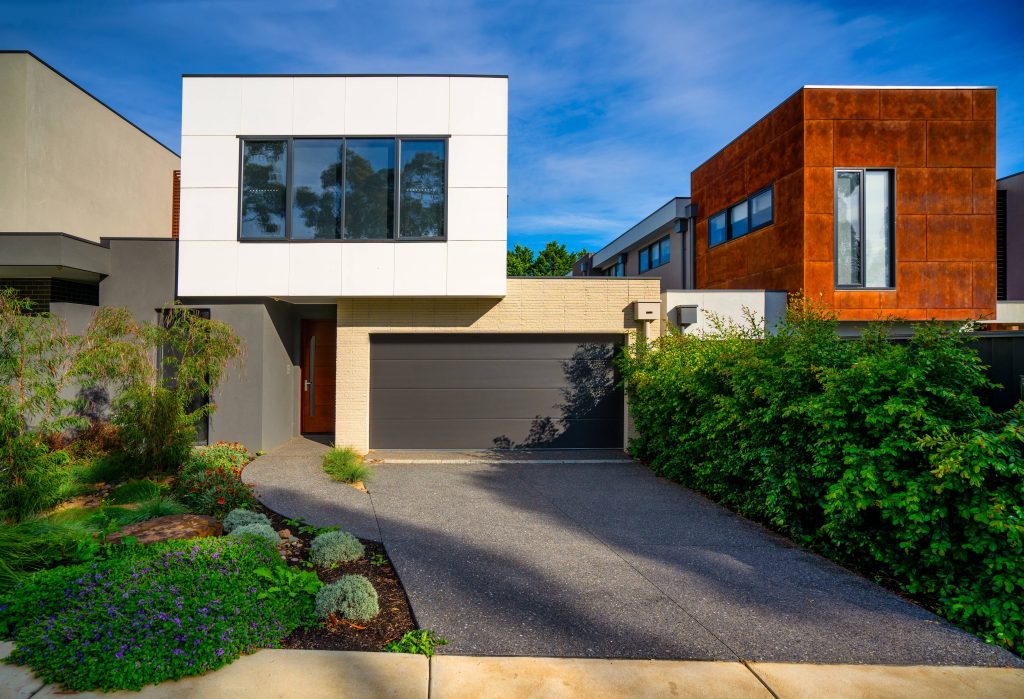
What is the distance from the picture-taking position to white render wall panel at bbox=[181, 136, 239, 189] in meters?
9.89

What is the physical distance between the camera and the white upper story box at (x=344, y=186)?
32.4 ft

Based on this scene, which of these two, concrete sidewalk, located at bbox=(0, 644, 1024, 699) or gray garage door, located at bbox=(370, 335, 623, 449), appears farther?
gray garage door, located at bbox=(370, 335, 623, 449)

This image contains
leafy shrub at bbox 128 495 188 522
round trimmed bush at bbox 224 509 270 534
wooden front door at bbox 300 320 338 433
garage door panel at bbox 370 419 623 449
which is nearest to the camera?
round trimmed bush at bbox 224 509 270 534

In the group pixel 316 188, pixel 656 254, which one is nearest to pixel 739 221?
pixel 656 254

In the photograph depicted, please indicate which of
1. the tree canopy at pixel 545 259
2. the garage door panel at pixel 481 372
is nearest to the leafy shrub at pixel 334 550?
the garage door panel at pixel 481 372

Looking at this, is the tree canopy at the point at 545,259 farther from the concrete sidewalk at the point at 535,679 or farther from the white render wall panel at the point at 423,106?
the concrete sidewalk at the point at 535,679

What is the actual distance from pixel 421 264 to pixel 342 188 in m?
1.90

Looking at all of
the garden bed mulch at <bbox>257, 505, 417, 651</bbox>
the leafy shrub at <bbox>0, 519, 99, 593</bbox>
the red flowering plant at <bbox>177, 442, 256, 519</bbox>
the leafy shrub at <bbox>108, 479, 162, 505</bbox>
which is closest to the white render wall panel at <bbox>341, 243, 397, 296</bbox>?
the red flowering plant at <bbox>177, 442, 256, 519</bbox>

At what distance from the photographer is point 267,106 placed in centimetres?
995

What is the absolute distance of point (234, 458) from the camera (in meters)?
8.77

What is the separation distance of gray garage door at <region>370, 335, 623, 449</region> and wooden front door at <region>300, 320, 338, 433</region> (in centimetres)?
190

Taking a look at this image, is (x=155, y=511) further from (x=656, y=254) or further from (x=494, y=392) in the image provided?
(x=656, y=254)

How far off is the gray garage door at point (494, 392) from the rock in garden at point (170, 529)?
5643 mm

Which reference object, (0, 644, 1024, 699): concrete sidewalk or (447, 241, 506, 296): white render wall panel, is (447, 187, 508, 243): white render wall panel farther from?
(0, 644, 1024, 699): concrete sidewalk
